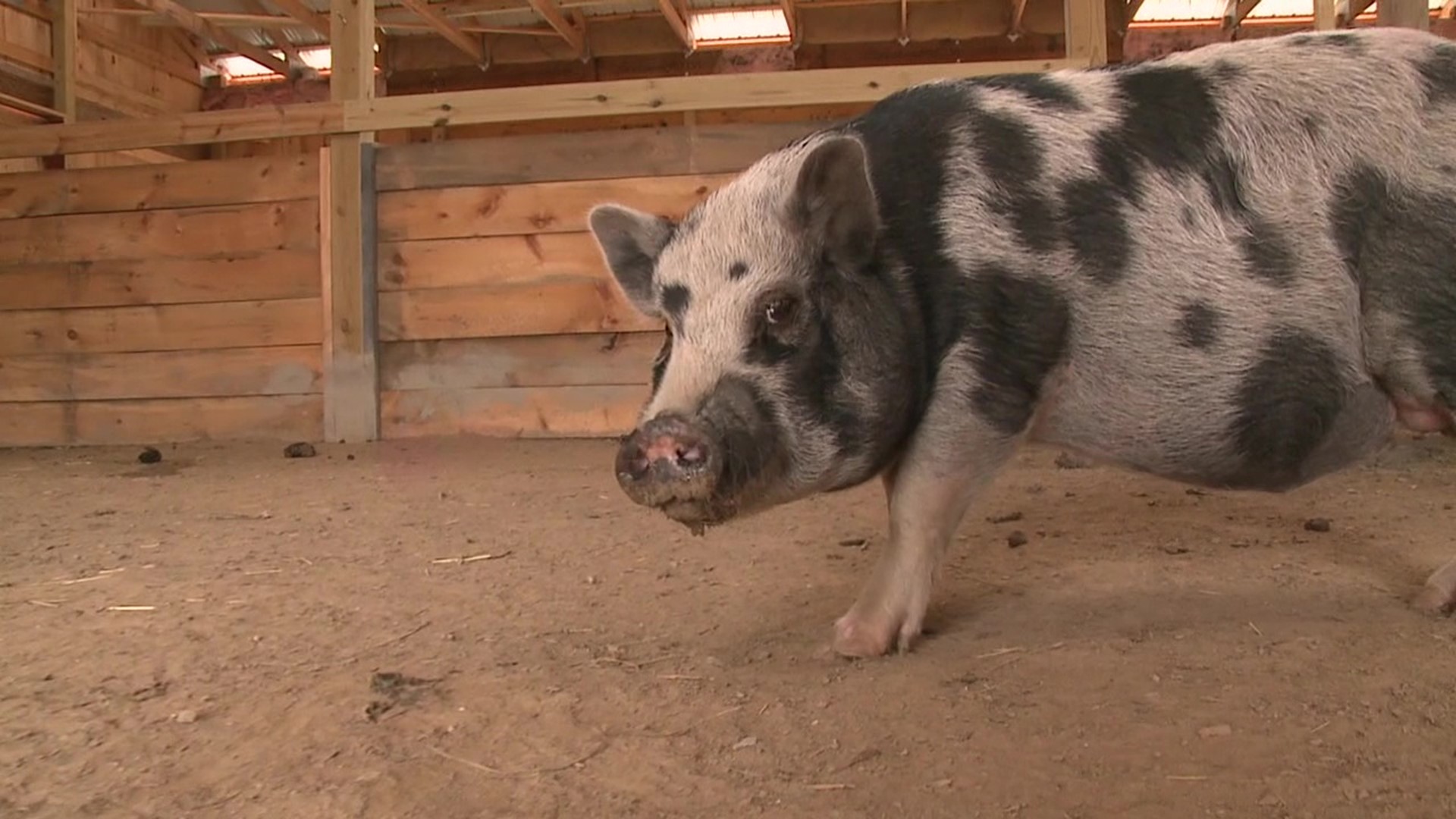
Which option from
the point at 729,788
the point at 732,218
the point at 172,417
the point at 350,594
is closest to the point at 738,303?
the point at 732,218

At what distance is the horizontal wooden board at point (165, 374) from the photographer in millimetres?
6812

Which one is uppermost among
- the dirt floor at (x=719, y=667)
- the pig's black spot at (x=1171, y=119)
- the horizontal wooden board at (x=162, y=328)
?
the pig's black spot at (x=1171, y=119)

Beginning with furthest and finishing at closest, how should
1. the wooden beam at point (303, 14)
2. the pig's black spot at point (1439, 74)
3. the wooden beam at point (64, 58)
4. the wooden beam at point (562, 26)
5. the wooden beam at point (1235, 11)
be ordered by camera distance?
the wooden beam at point (562, 26)
the wooden beam at point (1235, 11)
the wooden beam at point (303, 14)
the wooden beam at point (64, 58)
the pig's black spot at point (1439, 74)

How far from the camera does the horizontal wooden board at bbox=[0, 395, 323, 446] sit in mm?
6828

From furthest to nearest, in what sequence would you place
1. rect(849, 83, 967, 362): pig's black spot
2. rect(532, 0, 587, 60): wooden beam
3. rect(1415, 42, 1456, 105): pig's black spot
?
1. rect(532, 0, 587, 60): wooden beam
2. rect(1415, 42, 1456, 105): pig's black spot
3. rect(849, 83, 967, 362): pig's black spot

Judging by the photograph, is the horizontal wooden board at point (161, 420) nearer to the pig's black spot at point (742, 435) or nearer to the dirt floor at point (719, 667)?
the dirt floor at point (719, 667)

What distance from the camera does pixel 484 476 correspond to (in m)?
5.34

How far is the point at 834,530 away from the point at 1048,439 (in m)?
1.42

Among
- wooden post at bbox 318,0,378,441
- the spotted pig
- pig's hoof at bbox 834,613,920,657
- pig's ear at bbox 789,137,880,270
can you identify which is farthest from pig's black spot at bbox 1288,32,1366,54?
wooden post at bbox 318,0,378,441

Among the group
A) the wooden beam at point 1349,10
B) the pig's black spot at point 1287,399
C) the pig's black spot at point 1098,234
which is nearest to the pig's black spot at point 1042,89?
the pig's black spot at point 1098,234

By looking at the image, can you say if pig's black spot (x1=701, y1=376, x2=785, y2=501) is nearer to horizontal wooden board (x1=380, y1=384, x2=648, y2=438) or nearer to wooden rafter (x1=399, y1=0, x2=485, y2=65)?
horizontal wooden board (x1=380, y1=384, x2=648, y2=438)

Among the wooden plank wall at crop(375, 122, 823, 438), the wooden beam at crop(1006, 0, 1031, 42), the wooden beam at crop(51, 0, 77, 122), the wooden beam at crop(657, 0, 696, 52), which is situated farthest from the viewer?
the wooden beam at crop(1006, 0, 1031, 42)

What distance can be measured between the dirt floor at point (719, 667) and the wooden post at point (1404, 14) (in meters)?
1.86

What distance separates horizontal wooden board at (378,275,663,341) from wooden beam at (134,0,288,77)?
526 cm
